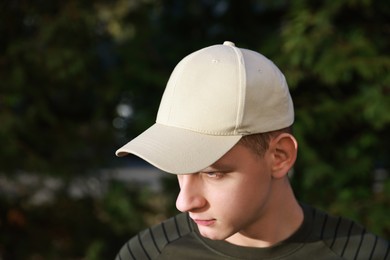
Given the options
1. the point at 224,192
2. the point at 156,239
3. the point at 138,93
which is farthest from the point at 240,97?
the point at 138,93

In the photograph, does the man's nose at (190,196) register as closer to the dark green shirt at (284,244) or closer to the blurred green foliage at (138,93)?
the dark green shirt at (284,244)

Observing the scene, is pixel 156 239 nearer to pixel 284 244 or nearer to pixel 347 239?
pixel 284 244

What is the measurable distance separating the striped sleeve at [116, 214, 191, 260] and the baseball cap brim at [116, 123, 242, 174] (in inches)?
15.2

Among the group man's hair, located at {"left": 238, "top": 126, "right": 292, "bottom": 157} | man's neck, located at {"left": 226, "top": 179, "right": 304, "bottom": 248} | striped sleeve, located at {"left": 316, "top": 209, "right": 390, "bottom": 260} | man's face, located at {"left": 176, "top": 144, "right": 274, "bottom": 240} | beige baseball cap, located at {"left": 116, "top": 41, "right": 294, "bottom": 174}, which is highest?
beige baseball cap, located at {"left": 116, "top": 41, "right": 294, "bottom": 174}

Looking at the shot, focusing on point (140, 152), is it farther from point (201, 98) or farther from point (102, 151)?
point (102, 151)

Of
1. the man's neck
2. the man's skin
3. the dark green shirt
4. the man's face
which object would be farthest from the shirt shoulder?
the man's face

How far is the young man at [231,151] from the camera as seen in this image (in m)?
2.14

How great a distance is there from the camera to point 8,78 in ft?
15.1

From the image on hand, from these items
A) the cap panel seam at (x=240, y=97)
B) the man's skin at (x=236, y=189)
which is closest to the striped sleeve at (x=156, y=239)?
the man's skin at (x=236, y=189)

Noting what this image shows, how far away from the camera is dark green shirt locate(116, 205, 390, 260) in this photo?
7.78 feet

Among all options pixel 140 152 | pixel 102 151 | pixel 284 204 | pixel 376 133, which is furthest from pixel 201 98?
pixel 102 151

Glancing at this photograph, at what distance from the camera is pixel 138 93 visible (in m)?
4.72

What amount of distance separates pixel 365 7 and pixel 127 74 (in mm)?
1366

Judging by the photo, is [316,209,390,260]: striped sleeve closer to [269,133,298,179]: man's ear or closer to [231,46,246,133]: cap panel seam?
[269,133,298,179]: man's ear
